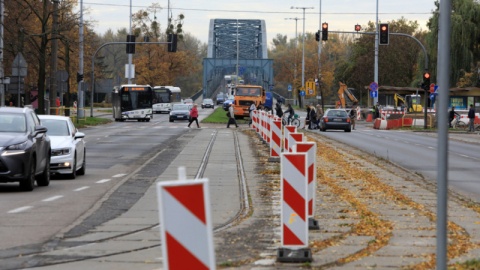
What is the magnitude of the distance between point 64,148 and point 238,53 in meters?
158

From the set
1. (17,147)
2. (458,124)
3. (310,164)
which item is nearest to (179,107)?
(458,124)

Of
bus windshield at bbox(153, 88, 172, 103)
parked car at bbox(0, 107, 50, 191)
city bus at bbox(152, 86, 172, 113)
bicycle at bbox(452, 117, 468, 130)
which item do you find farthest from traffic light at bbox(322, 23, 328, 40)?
bus windshield at bbox(153, 88, 172, 103)

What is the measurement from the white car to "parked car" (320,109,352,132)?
38038mm

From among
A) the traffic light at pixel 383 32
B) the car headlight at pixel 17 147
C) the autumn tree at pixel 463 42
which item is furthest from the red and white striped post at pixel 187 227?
the autumn tree at pixel 463 42

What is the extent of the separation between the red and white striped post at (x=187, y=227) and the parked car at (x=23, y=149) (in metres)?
13.8

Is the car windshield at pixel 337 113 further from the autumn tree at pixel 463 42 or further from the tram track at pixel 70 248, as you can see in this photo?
the tram track at pixel 70 248

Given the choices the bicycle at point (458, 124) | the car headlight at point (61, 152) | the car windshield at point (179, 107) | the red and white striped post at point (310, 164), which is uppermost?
the red and white striped post at point (310, 164)

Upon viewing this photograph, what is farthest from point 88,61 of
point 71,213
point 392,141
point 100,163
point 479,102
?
point 71,213

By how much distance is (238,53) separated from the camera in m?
181

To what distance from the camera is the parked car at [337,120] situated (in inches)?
2436

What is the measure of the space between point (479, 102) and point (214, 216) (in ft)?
223

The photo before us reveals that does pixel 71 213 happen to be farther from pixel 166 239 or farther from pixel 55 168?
pixel 166 239

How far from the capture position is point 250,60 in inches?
6831

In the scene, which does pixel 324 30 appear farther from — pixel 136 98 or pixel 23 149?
pixel 23 149
